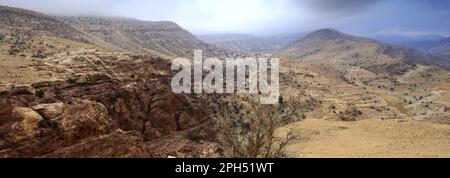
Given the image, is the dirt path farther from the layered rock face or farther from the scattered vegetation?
the scattered vegetation

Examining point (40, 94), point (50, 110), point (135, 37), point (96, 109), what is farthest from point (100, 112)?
point (135, 37)

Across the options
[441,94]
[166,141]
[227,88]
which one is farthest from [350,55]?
[166,141]

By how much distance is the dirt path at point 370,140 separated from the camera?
2911cm

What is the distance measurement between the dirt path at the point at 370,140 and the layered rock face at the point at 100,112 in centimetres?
831

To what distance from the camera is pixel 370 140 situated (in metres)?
33.9

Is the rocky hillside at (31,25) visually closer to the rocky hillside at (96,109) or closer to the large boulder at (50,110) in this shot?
the rocky hillside at (96,109)

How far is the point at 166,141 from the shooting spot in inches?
1145

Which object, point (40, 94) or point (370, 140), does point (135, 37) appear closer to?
point (370, 140)

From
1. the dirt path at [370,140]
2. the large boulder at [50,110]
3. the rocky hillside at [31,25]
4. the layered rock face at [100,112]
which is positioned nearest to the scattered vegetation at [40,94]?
the layered rock face at [100,112]

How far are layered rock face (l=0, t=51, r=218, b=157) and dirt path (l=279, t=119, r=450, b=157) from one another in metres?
8.31

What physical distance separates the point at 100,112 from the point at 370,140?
68.2 feet

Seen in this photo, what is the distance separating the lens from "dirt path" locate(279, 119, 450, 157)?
2911cm
